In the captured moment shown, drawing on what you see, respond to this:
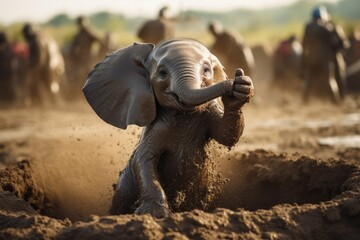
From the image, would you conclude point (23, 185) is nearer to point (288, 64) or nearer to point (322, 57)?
point (322, 57)

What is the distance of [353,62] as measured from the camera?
2289 centimetres

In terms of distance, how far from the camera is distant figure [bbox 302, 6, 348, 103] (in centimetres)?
1568

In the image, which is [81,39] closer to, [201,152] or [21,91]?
[21,91]

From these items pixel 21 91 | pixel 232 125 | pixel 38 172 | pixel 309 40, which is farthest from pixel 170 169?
pixel 21 91

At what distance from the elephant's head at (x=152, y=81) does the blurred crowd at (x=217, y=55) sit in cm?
881

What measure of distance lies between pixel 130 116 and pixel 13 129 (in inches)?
376

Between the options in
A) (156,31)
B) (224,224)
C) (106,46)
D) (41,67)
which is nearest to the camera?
(224,224)

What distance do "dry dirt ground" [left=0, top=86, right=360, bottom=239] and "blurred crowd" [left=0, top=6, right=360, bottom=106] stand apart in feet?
11.8

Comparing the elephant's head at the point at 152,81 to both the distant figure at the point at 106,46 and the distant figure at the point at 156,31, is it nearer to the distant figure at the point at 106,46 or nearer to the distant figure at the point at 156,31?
the distant figure at the point at 156,31

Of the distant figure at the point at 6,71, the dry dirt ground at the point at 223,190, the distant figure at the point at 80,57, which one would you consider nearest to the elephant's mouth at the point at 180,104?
the dry dirt ground at the point at 223,190

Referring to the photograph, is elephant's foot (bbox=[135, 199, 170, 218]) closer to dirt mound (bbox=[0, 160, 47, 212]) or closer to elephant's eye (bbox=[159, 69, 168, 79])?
elephant's eye (bbox=[159, 69, 168, 79])

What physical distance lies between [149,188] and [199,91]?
80cm

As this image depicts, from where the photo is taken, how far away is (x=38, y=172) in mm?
6648

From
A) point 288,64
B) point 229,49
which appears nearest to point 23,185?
point 229,49
